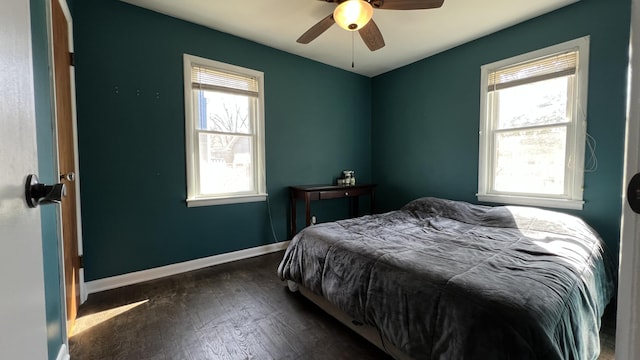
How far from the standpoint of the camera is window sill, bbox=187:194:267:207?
2.96 metres

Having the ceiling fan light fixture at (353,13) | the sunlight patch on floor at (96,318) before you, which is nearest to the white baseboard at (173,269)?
the sunlight patch on floor at (96,318)

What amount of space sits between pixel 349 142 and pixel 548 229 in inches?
107

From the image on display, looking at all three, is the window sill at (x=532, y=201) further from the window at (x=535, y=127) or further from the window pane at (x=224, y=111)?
the window pane at (x=224, y=111)

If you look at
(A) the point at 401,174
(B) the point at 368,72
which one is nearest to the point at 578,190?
(A) the point at 401,174

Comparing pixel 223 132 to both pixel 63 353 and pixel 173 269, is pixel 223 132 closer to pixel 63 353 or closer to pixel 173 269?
pixel 173 269

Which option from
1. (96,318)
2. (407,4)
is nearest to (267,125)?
(407,4)

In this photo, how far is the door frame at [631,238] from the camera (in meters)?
0.43

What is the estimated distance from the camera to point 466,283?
1362 mm

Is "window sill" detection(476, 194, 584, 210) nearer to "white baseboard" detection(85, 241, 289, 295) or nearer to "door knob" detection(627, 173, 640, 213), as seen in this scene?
"white baseboard" detection(85, 241, 289, 295)

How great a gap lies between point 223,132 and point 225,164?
14.8 inches

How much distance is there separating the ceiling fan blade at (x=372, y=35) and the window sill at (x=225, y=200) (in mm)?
2101

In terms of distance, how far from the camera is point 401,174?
4.15 meters

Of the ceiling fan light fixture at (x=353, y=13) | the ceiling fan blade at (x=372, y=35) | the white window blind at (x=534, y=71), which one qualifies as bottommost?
the white window blind at (x=534, y=71)

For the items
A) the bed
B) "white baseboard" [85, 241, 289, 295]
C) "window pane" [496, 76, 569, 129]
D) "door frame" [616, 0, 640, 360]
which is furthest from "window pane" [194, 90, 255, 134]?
"door frame" [616, 0, 640, 360]
